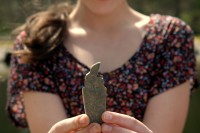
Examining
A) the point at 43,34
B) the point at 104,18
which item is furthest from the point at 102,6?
the point at 43,34

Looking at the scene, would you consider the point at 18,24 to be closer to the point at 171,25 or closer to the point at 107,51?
the point at 107,51

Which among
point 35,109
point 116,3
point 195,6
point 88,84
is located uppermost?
point 116,3

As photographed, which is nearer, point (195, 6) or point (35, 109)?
point (35, 109)

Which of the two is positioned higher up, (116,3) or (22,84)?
(116,3)

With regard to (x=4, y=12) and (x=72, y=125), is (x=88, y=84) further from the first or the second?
(x=4, y=12)

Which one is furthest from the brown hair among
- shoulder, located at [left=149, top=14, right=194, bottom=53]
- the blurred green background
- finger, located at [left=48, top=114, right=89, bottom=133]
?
finger, located at [left=48, top=114, right=89, bottom=133]

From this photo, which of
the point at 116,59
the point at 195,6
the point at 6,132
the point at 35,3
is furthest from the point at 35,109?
the point at 195,6

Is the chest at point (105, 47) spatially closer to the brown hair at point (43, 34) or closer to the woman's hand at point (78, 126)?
the brown hair at point (43, 34)
